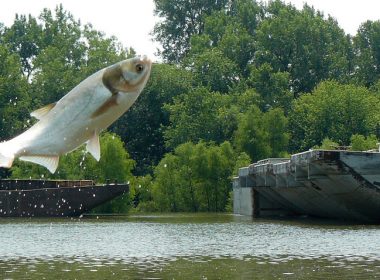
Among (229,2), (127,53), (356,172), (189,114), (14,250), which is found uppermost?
(229,2)

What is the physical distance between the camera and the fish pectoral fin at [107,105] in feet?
18.9

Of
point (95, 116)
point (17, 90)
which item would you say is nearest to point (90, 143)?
point (95, 116)

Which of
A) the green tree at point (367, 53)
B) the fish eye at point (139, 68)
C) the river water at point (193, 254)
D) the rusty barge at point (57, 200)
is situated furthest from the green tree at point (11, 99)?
the fish eye at point (139, 68)

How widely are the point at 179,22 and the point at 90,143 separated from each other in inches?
5271

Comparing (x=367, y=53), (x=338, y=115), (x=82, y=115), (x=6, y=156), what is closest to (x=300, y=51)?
(x=367, y=53)

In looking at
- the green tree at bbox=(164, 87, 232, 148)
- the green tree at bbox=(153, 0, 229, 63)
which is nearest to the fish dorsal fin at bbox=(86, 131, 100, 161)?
the green tree at bbox=(164, 87, 232, 148)

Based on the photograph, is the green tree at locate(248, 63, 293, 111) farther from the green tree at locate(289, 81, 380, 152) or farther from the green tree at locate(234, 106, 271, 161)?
the green tree at locate(234, 106, 271, 161)

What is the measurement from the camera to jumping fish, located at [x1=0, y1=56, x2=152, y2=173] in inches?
225

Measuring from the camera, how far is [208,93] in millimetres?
106125

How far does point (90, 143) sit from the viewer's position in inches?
237

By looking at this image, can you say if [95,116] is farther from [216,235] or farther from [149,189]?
[149,189]

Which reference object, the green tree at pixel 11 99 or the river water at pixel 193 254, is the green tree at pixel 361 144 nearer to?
the green tree at pixel 11 99

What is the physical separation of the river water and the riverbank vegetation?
48477mm

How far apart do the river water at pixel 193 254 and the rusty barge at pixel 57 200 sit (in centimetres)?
2855
